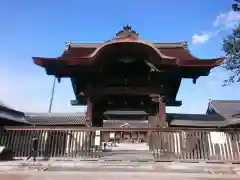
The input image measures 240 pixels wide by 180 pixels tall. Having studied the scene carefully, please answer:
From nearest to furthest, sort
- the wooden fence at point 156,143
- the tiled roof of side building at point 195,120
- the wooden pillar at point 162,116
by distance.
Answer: the wooden fence at point 156,143
the wooden pillar at point 162,116
the tiled roof of side building at point 195,120

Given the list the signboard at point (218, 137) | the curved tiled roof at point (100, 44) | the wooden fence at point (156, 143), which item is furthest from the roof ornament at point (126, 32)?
the signboard at point (218, 137)

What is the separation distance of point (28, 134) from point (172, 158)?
6591 mm

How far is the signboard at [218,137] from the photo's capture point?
366 inches

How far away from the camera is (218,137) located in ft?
30.7

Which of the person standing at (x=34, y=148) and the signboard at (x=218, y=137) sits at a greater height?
the signboard at (x=218, y=137)

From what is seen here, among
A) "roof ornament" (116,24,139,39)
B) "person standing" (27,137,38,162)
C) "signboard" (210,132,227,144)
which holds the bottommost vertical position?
"person standing" (27,137,38,162)

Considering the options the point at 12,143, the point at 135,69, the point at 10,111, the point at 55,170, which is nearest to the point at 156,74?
the point at 135,69

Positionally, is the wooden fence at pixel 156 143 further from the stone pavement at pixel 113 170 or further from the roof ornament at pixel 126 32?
the roof ornament at pixel 126 32

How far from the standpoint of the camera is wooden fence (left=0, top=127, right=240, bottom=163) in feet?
30.3

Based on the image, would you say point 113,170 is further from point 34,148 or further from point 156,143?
point 34,148

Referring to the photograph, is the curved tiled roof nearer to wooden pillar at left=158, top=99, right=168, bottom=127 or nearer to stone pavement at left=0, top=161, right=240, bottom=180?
wooden pillar at left=158, top=99, right=168, bottom=127

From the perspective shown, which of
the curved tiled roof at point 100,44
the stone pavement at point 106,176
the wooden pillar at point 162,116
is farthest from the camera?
the curved tiled roof at point 100,44

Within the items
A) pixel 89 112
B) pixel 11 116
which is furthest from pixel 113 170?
pixel 11 116

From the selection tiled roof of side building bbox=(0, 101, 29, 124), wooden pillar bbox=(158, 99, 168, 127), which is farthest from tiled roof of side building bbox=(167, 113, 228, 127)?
tiled roof of side building bbox=(0, 101, 29, 124)
